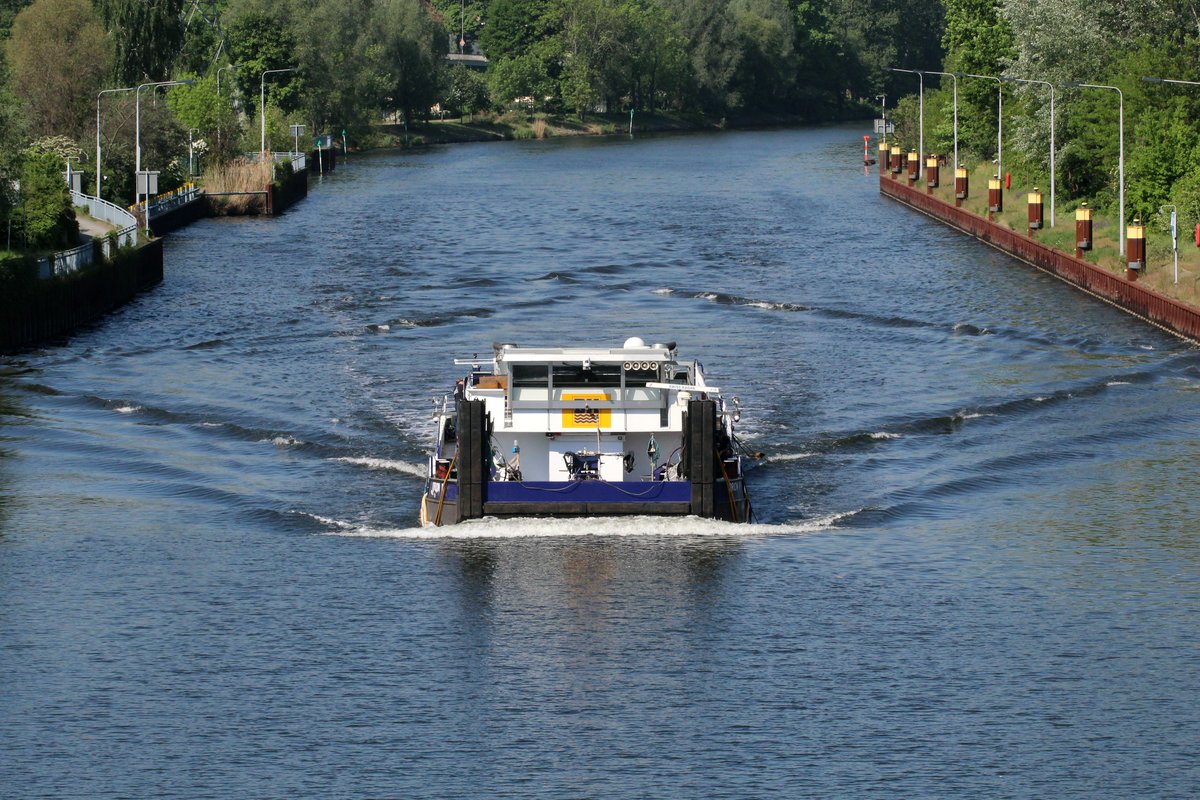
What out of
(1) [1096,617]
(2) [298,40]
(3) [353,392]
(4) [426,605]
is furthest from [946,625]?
(2) [298,40]

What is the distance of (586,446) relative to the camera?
39.7 meters

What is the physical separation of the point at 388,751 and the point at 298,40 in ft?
448

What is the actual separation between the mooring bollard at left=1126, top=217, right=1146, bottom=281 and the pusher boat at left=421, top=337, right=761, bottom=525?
103ft

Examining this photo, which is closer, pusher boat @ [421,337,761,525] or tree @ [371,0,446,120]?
pusher boat @ [421,337,761,525]

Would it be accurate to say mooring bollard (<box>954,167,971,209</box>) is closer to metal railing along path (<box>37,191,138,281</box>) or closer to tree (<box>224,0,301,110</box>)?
metal railing along path (<box>37,191,138,281</box>)

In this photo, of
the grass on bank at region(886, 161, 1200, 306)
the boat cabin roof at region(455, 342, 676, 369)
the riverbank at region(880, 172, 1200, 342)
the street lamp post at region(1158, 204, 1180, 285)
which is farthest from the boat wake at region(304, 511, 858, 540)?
the street lamp post at region(1158, 204, 1180, 285)

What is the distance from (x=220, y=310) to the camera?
71.2 meters

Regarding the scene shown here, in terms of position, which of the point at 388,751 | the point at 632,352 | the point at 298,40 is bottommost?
the point at 388,751

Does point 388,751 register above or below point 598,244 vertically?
below

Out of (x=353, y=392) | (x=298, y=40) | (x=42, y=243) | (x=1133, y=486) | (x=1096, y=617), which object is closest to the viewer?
(x=1096, y=617)

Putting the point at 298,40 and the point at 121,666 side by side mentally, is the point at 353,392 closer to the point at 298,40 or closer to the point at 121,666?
the point at 121,666

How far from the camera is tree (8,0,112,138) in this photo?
107m

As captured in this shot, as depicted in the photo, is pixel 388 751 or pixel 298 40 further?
pixel 298 40

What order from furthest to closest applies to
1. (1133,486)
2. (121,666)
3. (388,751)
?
(1133,486) < (121,666) < (388,751)
